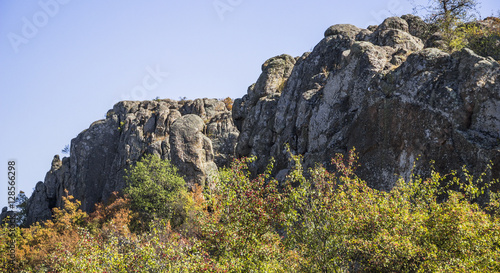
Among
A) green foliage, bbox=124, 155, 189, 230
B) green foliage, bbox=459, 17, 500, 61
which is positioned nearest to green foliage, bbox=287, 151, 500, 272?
green foliage, bbox=459, 17, 500, 61

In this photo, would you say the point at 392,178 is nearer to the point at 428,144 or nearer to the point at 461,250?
the point at 428,144

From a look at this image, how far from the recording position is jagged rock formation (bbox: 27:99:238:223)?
59.4m

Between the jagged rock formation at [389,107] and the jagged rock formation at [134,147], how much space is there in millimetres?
16103

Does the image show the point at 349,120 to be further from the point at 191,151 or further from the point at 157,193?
the point at 191,151

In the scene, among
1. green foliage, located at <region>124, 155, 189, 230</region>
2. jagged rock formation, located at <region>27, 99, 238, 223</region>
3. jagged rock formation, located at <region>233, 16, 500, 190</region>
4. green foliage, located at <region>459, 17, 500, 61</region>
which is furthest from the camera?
jagged rock formation, located at <region>27, 99, 238, 223</region>

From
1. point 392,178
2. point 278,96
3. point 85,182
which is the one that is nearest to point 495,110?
point 392,178

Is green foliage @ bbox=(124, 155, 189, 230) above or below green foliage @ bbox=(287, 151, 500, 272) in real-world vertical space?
above

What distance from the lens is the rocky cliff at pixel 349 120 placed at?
26.3m

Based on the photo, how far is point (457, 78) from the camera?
2798 centimetres

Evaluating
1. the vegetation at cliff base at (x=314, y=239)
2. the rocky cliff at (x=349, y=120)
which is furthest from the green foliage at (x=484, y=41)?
the vegetation at cliff base at (x=314, y=239)

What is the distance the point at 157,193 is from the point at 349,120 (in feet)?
91.2

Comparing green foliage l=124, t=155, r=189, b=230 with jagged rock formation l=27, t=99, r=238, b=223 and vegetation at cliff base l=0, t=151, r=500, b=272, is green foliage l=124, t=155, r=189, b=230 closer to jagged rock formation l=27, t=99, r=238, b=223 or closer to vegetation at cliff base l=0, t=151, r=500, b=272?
jagged rock formation l=27, t=99, r=238, b=223

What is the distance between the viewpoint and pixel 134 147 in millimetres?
63531

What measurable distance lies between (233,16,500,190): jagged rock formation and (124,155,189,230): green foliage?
42.2 feet
